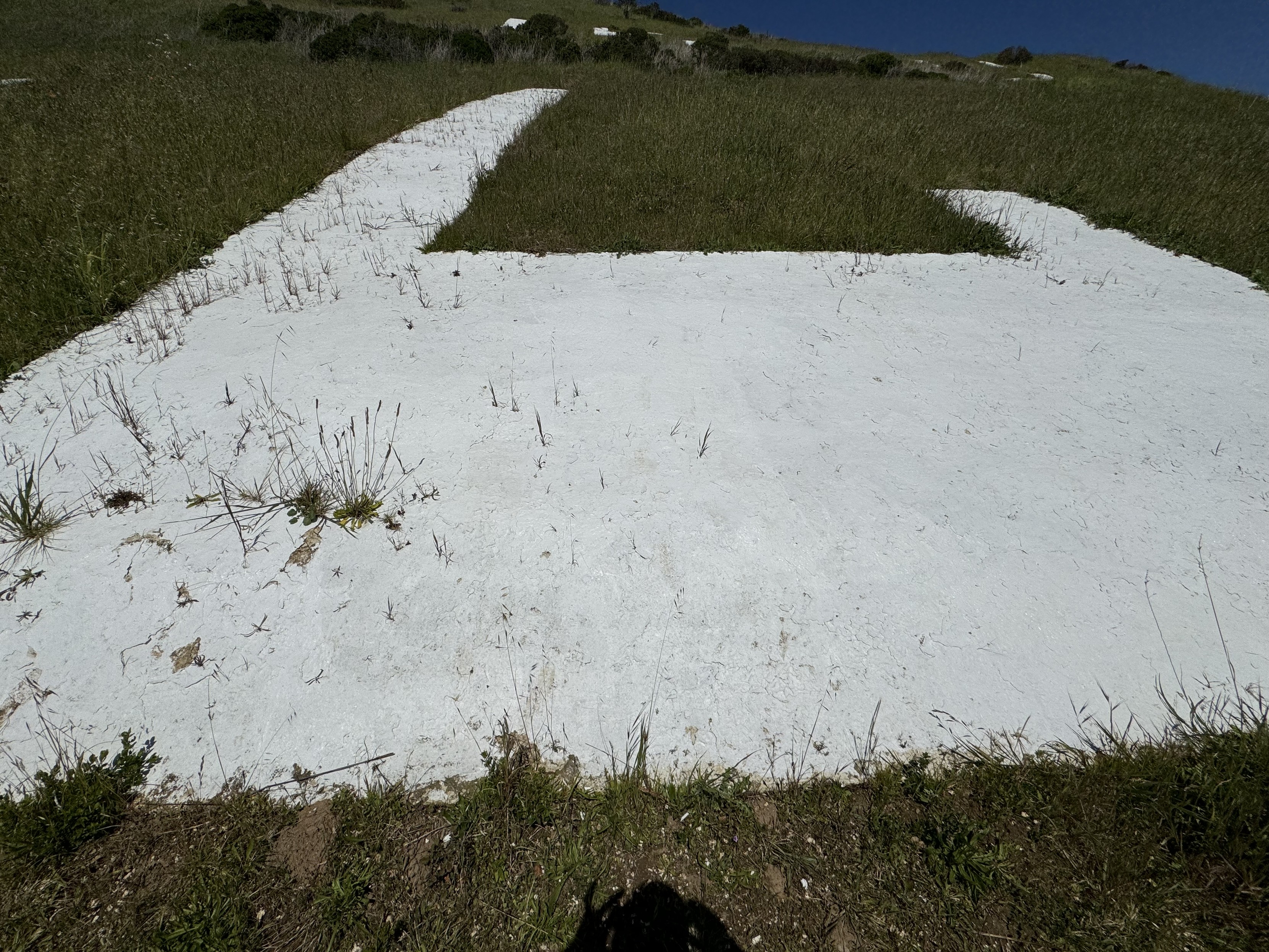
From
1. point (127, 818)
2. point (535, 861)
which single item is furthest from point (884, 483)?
point (127, 818)

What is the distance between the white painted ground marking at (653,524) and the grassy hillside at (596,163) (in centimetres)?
130

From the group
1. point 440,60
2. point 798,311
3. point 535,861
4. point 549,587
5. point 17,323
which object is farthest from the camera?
point 440,60

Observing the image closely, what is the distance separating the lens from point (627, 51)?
20703 mm

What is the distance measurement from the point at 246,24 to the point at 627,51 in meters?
14.1

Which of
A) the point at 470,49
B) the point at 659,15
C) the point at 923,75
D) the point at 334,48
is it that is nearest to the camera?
the point at 334,48

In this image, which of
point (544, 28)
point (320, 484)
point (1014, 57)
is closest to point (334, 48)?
point (544, 28)

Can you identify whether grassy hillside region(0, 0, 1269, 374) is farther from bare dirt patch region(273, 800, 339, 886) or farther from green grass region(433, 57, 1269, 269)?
bare dirt patch region(273, 800, 339, 886)

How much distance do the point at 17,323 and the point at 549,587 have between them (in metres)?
5.30

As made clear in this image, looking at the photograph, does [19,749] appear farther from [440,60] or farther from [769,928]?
[440,60]

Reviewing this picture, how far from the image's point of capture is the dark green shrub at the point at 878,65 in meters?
24.2

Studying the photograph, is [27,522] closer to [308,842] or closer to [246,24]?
[308,842]

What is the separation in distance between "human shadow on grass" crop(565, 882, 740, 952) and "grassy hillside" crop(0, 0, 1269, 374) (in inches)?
229

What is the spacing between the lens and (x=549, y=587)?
2.97 meters

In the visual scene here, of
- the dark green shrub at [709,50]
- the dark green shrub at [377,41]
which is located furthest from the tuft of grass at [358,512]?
the dark green shrub at [709,50]
